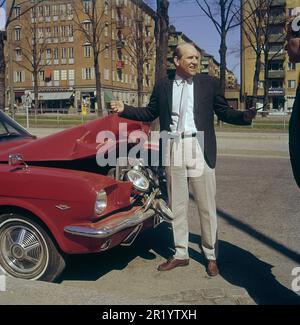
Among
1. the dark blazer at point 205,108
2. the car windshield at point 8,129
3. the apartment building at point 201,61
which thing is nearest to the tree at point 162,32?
the apartment building at point 201,61

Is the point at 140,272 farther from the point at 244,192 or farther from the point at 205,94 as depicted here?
the point at 244,192

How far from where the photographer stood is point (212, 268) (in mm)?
4375

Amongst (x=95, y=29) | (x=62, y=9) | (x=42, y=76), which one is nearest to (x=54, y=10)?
(x=62, y=9)

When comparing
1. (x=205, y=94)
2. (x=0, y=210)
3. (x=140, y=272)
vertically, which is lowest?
(x=140, y=272)

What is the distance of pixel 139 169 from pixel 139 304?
142cm

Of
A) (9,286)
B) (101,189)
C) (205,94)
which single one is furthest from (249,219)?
(9,286)

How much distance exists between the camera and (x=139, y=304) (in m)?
3.41

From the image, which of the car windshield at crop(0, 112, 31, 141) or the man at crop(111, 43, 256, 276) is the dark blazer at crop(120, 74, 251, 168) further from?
the car windshield at crop(0, 112, 31, 141)

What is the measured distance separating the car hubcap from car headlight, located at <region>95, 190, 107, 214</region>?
56cm

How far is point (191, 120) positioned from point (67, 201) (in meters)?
1.31

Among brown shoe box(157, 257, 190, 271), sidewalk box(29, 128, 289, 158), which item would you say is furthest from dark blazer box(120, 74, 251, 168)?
sidewalk box(29, 128, 289, 158)

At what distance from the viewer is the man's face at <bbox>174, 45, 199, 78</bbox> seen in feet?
13.7
